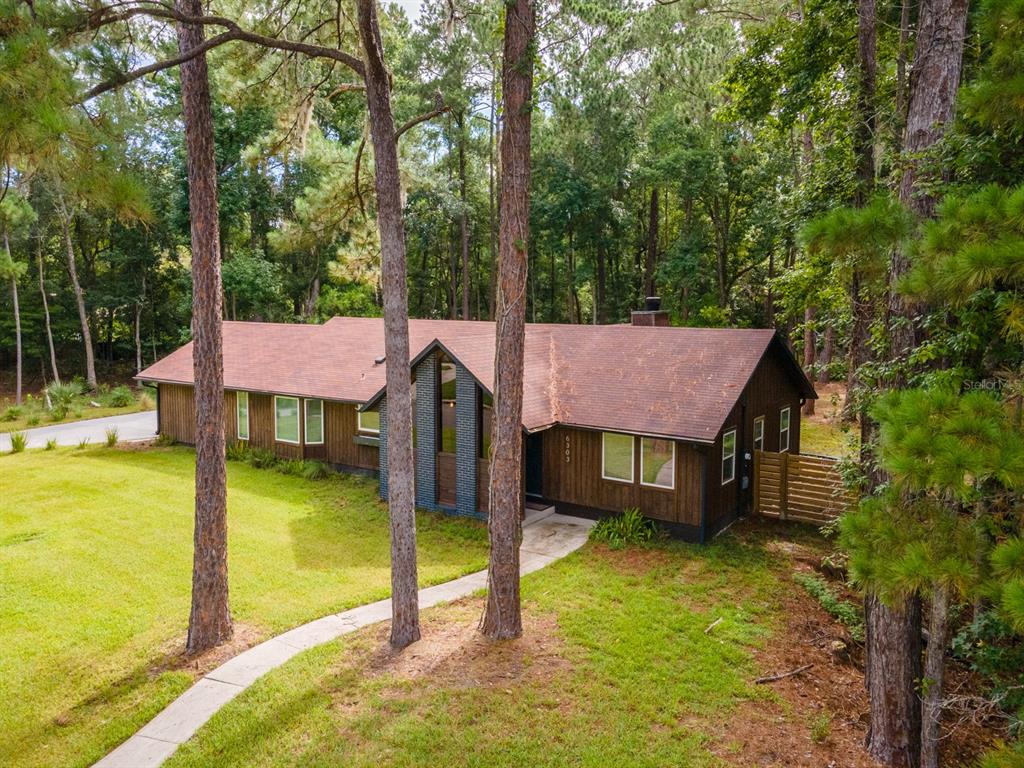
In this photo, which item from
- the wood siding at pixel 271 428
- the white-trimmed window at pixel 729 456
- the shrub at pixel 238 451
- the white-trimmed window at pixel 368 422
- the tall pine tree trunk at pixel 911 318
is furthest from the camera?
the shrub at pixel 238 451

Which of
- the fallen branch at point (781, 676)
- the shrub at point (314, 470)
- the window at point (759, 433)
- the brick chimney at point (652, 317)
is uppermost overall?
the brick chimney at point (652, 317)

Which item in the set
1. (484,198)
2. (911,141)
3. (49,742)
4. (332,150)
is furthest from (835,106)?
(484,198)

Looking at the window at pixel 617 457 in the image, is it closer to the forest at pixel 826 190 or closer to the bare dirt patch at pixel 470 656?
the forest at pixel 826 190

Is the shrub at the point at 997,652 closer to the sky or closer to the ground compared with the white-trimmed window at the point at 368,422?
closer to the ground

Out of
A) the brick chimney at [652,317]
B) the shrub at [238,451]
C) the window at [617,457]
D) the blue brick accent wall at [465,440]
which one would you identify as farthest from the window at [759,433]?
the shrub at [238,451]

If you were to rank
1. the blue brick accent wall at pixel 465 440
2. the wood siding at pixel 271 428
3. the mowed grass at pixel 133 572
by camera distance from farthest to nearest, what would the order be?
the wood siding at pixel 271 428 < the blue brick accent wall at pixel 465 440 < the mowed grass at pixel 133 572

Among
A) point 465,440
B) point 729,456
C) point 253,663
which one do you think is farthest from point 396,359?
point 729,456

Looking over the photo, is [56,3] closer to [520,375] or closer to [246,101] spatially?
[246,101]

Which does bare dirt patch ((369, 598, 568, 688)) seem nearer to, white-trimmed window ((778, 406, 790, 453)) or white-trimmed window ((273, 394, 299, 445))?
white-trimmed window ((778, 406, 790, 453))
